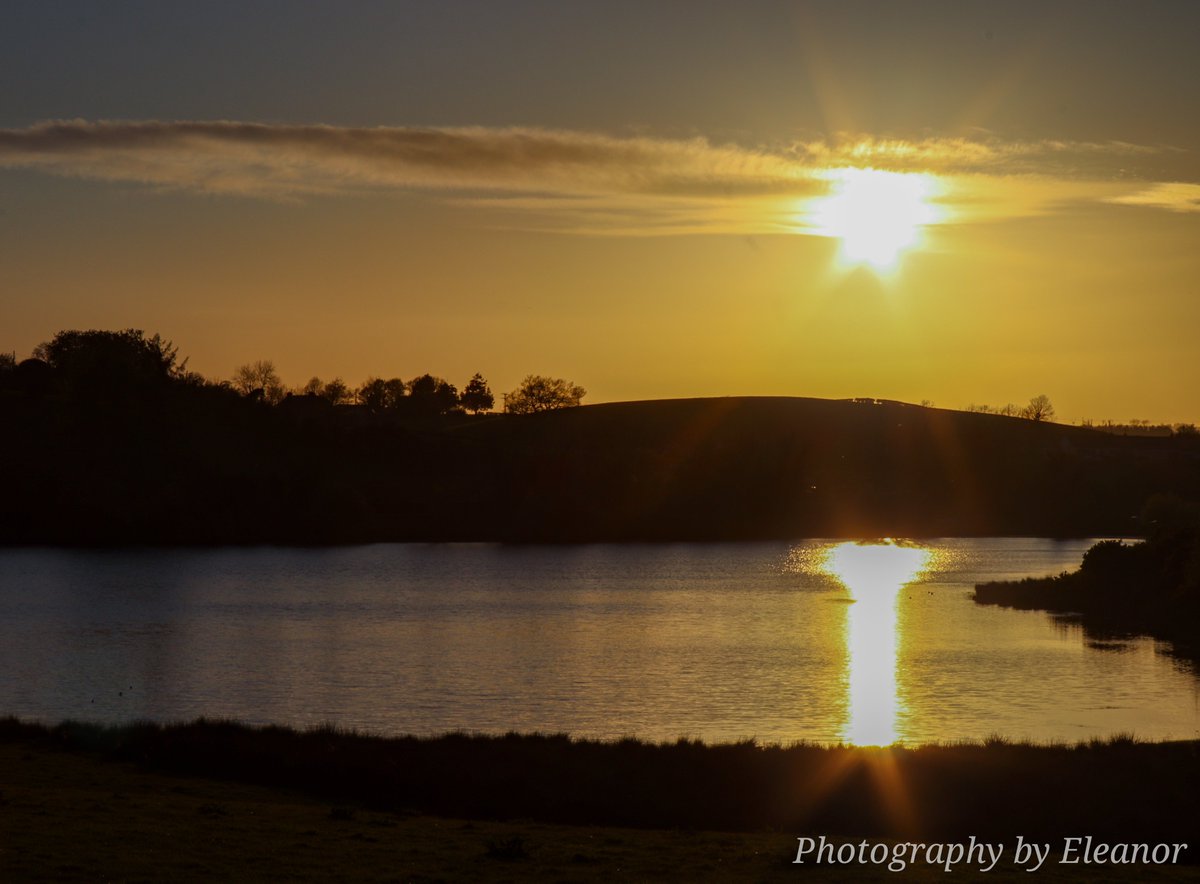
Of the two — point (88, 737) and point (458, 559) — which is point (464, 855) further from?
point (458, 559)

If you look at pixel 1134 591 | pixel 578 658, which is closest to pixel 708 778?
pixel 578 658

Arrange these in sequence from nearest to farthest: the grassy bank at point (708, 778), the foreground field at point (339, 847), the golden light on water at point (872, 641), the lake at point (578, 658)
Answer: the foreground field at point (339, 847) < the grassy bank at point (708, 778) < the golden light on water at point (872, 641) < the lake at point (578, 658)

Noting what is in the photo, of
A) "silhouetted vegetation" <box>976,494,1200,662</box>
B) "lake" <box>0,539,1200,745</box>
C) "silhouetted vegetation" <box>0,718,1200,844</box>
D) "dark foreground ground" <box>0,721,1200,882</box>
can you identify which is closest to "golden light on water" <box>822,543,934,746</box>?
"lake" <box>0,539,1200,745</box>

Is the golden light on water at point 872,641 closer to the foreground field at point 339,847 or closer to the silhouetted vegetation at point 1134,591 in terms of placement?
the silhouetted vegetation at point 1134,591

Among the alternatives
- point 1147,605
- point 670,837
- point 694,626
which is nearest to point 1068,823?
point 670,837

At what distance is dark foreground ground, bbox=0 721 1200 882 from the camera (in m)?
26.2

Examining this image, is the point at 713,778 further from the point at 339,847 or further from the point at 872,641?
the point at 872,641

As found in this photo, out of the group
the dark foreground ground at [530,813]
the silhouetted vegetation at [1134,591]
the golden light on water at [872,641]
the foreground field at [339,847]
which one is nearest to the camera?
the foreground field at [339,847]

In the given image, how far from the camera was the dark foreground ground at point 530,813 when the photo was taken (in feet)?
86.1

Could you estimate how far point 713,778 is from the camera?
41156mm

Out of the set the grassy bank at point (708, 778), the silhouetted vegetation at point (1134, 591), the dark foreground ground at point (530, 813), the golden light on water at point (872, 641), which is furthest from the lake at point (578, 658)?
the dark foreground ground at point (530, 813)

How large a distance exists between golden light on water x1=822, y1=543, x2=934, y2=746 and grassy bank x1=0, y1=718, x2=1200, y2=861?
32.7ft

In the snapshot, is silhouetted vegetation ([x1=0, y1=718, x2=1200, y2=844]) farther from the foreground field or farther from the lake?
the lake

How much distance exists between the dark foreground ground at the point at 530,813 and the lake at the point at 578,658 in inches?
412
